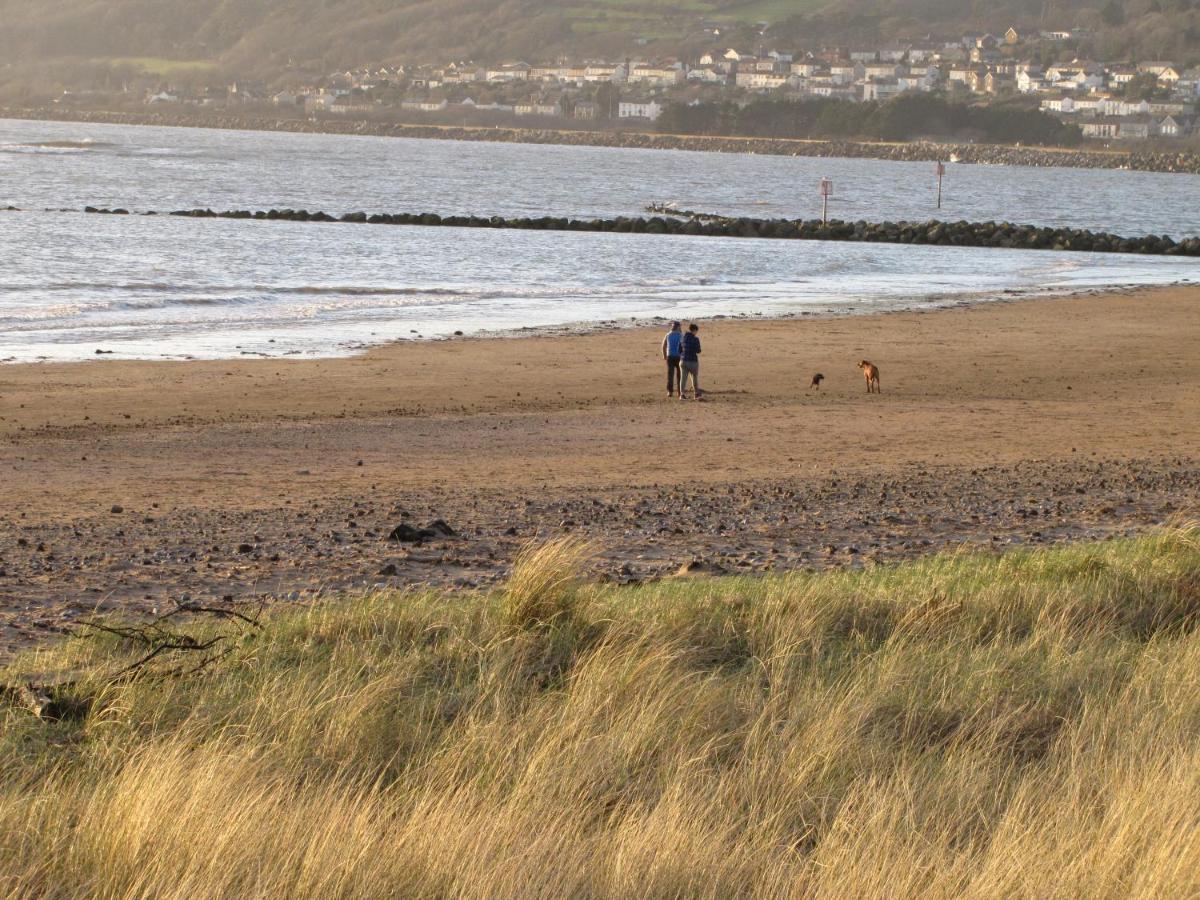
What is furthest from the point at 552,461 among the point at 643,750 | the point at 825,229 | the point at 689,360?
the point at 825,229

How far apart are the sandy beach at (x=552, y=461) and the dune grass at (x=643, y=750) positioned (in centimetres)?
167

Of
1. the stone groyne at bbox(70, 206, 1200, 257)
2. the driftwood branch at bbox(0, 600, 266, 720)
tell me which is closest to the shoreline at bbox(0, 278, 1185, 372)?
the driftwood branch at bbox(0, 600, 266, 720)

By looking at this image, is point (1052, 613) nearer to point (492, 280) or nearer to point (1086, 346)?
point (1086, 346)

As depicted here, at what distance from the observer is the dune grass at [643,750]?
4789 millimetres

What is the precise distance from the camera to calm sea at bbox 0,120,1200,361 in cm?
2942

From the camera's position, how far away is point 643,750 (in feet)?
19.8

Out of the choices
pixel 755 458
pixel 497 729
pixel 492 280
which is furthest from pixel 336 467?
pixel 492 280

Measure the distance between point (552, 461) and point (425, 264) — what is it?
102ft

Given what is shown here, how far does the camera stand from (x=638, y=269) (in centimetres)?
4575

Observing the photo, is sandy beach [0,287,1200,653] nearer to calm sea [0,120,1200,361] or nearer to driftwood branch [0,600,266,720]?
driftwood branch [0,600,266,720]

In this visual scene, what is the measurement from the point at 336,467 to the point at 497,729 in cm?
867

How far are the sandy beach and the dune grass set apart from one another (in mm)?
1668

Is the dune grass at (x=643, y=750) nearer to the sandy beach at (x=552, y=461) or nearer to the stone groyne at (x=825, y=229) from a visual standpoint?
the sandy beach at (x=552, y=461)

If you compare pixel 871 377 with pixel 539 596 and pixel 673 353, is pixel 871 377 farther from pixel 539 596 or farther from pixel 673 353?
pixel 539 596
